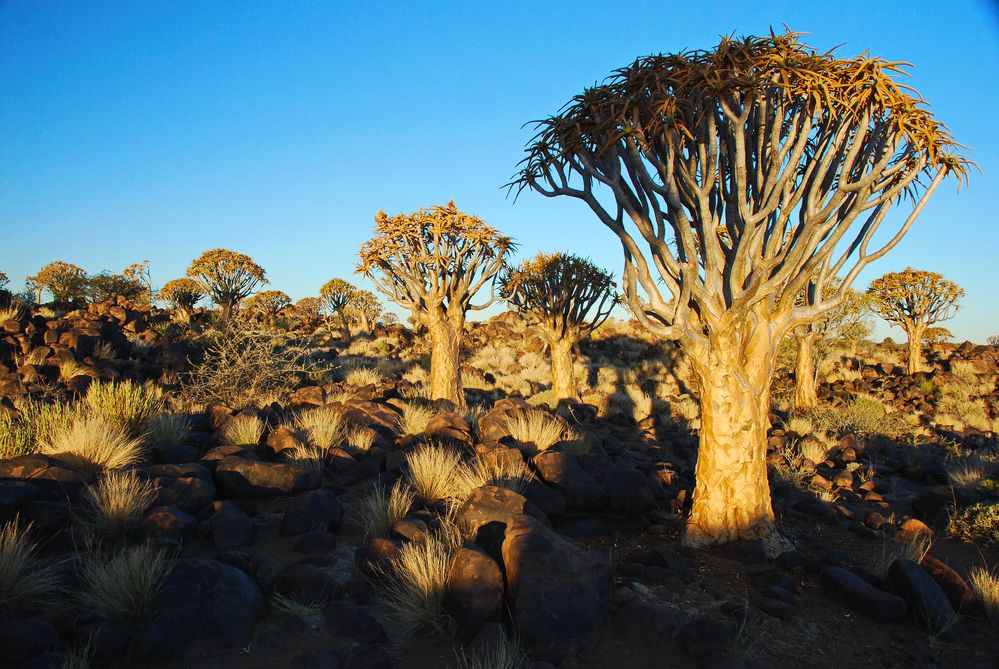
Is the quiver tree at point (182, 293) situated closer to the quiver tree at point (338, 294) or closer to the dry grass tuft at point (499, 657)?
the quiver tree at point (338, 294)

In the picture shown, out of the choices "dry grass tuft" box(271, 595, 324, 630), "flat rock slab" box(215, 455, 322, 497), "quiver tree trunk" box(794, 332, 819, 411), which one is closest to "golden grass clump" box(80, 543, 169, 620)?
"dry grass tuft" box(271, 595, 324, 630)

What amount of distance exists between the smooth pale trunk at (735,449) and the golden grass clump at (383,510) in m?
2.80

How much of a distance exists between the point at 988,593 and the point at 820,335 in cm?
1887

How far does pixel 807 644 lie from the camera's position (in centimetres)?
429

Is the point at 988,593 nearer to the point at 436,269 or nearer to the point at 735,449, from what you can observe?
the point at 735,449

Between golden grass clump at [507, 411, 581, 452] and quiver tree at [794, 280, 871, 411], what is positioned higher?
quiver tree at [794, 280, 871, 411]

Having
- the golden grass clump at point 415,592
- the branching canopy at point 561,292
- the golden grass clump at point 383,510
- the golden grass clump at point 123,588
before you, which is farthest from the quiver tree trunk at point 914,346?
the golden grass clump at point 123,588

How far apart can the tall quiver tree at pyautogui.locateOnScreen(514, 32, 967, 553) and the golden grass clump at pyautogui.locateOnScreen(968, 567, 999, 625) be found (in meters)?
1.51

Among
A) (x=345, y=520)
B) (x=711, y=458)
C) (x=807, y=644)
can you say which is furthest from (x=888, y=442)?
(x=345, y=520)

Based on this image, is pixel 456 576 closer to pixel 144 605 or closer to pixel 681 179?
pixel 144 605

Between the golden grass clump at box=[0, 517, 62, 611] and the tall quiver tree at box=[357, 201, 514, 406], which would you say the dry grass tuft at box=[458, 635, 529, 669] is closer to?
the golden grass clump at box=[0, 517, 62, 611]

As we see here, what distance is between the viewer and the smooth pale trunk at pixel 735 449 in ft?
19.4

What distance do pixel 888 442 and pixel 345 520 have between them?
1266 centimetres

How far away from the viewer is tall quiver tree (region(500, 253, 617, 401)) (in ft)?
55.9
